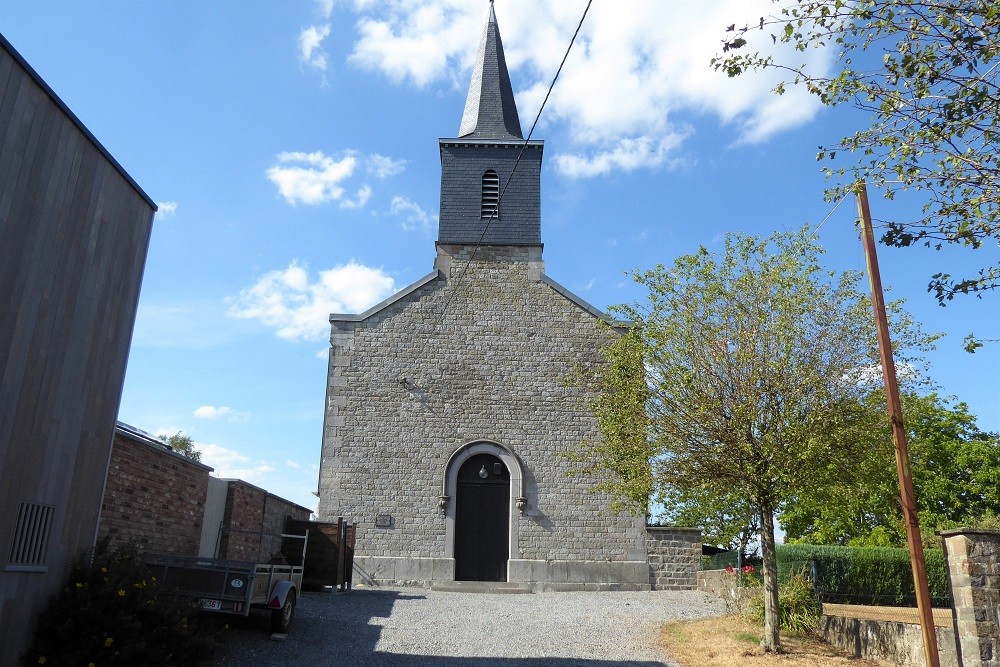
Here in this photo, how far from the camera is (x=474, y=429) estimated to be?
17734 mm

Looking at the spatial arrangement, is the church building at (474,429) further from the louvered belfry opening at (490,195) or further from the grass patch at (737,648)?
the grass patch at (737,648)

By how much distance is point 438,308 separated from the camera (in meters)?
18.7

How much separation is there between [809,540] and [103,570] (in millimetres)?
31031

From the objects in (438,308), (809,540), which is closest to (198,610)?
(438,308)

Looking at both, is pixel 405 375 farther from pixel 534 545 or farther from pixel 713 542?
pixel 713 542

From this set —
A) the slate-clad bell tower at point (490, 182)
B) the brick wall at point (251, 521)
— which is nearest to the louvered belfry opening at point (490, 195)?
the slate-clad bell tower at point (490, 182)

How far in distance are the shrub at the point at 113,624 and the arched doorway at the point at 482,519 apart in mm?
9928

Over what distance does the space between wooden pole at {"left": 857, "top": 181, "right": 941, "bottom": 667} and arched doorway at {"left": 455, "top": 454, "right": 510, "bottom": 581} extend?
33.4ft

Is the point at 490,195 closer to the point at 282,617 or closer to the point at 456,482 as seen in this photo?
the point at 456,482

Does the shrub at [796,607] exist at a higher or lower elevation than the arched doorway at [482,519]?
lower

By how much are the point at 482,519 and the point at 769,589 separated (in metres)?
8.55

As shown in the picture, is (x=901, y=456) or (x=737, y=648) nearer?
(x=901, y=456)

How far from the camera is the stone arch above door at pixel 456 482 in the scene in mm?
17062

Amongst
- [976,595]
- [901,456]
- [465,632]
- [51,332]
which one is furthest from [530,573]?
[51,332]
